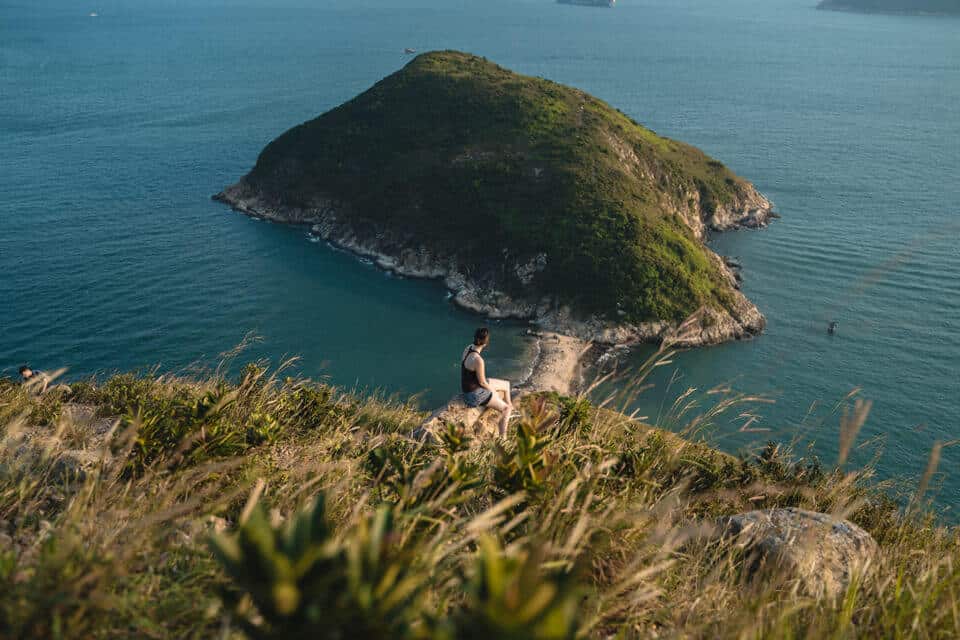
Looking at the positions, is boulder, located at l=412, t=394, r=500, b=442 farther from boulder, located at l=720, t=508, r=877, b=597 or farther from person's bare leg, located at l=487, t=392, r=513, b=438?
boulder, located at l=720, t=508, r=877, b=597

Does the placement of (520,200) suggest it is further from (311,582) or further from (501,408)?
(311,582)

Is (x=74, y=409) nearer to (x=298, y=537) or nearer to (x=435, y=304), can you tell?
(x=298, y=537)

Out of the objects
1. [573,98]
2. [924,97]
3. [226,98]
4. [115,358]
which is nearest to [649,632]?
[115,358]

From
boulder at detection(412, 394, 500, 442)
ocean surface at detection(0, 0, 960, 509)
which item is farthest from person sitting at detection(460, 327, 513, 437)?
ocean surface at detection(0, 0, 960, 509)

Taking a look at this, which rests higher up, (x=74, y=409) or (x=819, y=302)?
(x=74, y=409)

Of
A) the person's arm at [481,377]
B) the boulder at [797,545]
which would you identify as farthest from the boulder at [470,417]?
the boulder at [797,545]

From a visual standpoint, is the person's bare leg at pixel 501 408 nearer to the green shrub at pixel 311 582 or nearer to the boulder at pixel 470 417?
the boulder at pixel 470 417
